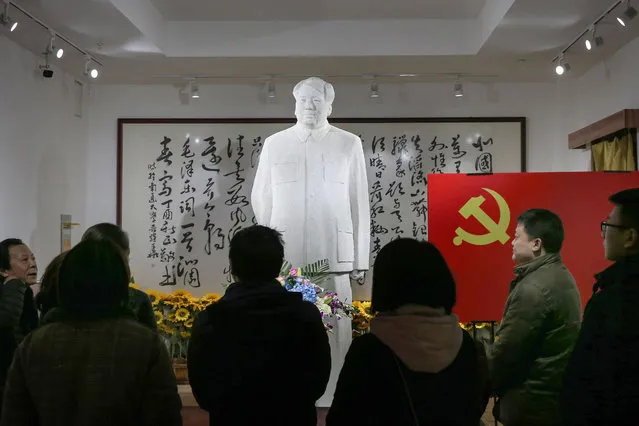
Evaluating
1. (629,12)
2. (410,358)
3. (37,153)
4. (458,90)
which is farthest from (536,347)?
(37,153)

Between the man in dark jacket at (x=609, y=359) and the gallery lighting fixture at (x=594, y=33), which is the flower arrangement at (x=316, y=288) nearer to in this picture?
the man in dark jacket at (x=609, y=359)

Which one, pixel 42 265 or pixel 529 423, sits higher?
pixel 42 265

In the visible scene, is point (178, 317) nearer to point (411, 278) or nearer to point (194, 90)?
point (194, 90)

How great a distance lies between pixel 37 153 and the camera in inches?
194

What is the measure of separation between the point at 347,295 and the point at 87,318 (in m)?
2.98

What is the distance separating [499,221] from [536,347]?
156 cm

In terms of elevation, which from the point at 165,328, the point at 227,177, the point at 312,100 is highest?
the point at 312,100

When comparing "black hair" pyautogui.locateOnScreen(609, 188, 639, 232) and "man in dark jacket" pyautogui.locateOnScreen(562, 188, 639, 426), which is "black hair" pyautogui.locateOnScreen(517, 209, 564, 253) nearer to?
"black hair" pyautogui.locateOnScreen(609, 188, 639, 232)

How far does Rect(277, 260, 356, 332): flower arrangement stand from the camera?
364 centimetres

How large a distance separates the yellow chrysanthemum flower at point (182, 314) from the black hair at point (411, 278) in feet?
12.5

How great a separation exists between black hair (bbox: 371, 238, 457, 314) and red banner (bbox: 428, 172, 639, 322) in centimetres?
220

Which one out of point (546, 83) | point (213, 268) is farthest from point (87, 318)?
point (546, 83)

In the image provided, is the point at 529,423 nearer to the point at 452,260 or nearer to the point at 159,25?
the point at 452,260

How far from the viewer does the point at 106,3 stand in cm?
401
